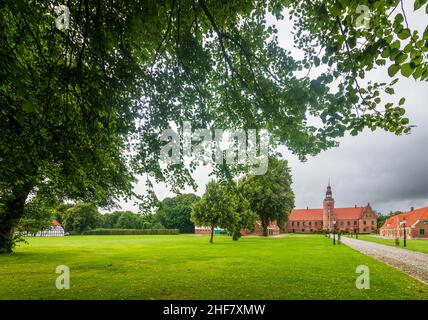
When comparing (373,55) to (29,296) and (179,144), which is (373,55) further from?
(29,296)

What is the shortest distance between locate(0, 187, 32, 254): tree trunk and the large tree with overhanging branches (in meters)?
15.7

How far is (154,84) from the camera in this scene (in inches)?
309

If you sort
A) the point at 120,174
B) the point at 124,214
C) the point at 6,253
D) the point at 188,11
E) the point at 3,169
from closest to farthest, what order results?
1. the point at 188,11
2. the point at 3,169
3. the point at 120,174
4. the point at 6,253
5. the point at 124,214

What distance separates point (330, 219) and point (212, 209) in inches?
4066

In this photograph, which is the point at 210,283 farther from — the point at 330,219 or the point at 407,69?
the point at 330,219

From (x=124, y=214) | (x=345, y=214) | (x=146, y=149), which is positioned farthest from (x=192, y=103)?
(x=345, y=214)

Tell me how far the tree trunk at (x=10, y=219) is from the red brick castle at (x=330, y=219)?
365 ft

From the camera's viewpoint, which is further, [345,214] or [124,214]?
[345,214]

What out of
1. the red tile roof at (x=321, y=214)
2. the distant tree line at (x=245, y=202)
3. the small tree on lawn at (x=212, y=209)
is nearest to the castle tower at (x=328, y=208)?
the red tile roof at (x=321, y=214)

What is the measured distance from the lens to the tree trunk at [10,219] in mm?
21719

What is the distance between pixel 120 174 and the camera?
31.8ft

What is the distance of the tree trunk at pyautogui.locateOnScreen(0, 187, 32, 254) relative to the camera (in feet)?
71.3

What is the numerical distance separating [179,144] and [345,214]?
455ft

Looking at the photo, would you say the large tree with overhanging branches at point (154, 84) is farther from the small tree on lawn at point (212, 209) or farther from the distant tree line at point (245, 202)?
the small tree on lawn at point (212, 209)
